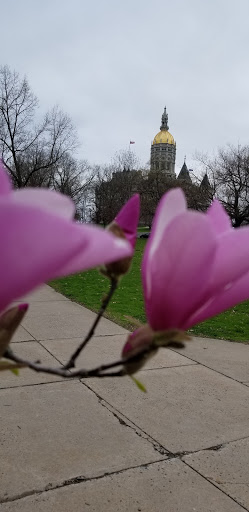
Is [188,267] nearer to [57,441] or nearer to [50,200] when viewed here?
[50,200]

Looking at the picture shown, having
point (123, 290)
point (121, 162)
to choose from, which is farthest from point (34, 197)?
point (121, 162)

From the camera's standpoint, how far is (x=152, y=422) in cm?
438

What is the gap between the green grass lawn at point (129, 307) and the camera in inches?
332

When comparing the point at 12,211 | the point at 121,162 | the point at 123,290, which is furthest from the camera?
the point at 121,162

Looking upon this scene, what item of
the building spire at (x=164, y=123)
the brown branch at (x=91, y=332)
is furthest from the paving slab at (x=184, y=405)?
the building spire at (x=164, y=123)

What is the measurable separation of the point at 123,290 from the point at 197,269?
12657 millimetres

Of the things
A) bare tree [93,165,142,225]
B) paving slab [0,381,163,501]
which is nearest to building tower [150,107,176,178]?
bare tree [93,165,142,225]

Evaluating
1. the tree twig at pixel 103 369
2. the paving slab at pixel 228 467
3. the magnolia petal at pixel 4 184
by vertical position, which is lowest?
the paving slab at pixel 228 467

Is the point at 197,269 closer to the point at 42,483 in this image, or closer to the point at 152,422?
the point at 42,483

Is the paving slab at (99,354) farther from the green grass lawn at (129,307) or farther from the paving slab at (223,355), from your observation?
the green grass lawn at (129,307)

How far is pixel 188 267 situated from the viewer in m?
0.49

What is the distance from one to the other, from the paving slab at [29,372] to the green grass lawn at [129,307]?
4.20 feet

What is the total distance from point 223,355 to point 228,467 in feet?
10.2

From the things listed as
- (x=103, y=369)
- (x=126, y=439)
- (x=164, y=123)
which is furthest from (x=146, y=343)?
(x=164, y=123)
